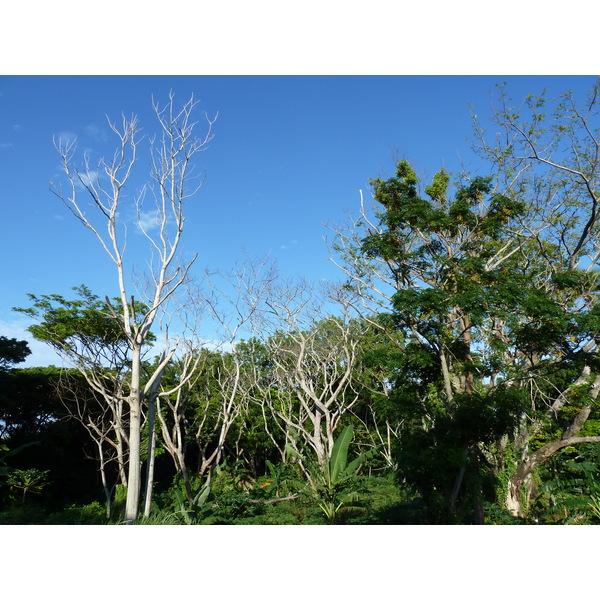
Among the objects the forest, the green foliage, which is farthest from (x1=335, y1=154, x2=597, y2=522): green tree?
the green foliage

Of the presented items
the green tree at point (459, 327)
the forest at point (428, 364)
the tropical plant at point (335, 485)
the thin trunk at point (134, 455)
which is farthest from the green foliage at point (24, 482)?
the green tree at point (459, 327)

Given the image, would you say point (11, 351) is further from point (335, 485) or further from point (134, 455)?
point (335, 485)

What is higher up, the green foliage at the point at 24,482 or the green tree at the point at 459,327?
the green tree at the point at 459,327

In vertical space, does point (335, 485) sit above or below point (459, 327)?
below

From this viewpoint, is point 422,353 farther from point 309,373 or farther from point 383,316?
point 309,373

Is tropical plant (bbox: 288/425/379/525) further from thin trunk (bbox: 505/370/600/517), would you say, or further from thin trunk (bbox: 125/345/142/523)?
thin trunk (bbox: 125/345/142/523)

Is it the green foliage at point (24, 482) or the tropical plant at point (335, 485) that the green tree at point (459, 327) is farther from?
the green foliage at point (24, 482)

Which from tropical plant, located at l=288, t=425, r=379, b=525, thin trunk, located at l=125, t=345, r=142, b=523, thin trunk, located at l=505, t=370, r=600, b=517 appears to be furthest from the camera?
tropical plant, located at l=288, t=425, r=379, b=525

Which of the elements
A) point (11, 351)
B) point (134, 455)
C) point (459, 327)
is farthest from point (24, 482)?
point (459, 327)
